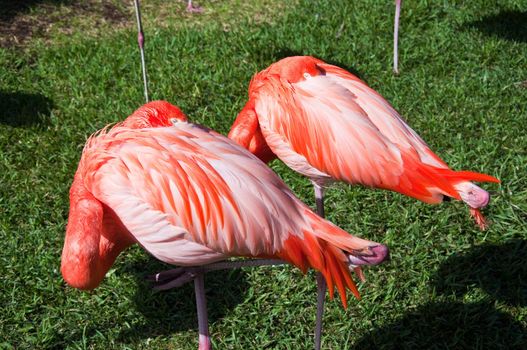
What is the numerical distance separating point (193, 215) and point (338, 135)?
0.81 meters

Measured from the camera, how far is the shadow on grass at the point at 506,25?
5504 millimetres

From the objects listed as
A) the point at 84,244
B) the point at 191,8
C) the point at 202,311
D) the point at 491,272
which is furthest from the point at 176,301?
the point at 191,8

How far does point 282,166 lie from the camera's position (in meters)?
4.26

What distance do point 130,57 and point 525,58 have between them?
2.90m

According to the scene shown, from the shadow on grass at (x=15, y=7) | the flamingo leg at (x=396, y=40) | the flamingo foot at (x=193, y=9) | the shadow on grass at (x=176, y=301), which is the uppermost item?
the flamingo leg at (x=396, y=40)

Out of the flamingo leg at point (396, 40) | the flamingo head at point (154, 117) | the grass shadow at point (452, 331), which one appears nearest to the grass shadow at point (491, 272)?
the grass shadow at point (452, 331)

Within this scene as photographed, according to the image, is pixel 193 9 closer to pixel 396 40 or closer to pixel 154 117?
pixel 396 40

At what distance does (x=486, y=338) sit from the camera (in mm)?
3170

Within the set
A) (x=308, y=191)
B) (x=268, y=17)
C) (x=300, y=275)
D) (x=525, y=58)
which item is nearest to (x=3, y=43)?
(x=268, y=17)

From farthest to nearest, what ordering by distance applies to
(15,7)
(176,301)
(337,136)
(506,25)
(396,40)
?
(15,7)
(506,25)
(396,40)
(176,301)
(337,136)

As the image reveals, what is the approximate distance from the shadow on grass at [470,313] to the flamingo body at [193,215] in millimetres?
814

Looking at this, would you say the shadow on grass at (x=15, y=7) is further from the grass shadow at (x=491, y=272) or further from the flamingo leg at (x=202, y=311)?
the grass shadow at (x=491, y=272)

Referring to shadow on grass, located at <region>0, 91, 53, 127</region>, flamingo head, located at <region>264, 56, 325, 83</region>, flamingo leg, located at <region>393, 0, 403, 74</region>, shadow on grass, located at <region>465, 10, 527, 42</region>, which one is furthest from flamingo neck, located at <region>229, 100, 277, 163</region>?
shadow on grass, located at <region>465, 10, 527, 42</region>

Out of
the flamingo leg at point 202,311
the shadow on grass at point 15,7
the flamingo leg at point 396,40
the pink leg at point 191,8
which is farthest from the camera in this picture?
the pink leg at point 191,8
